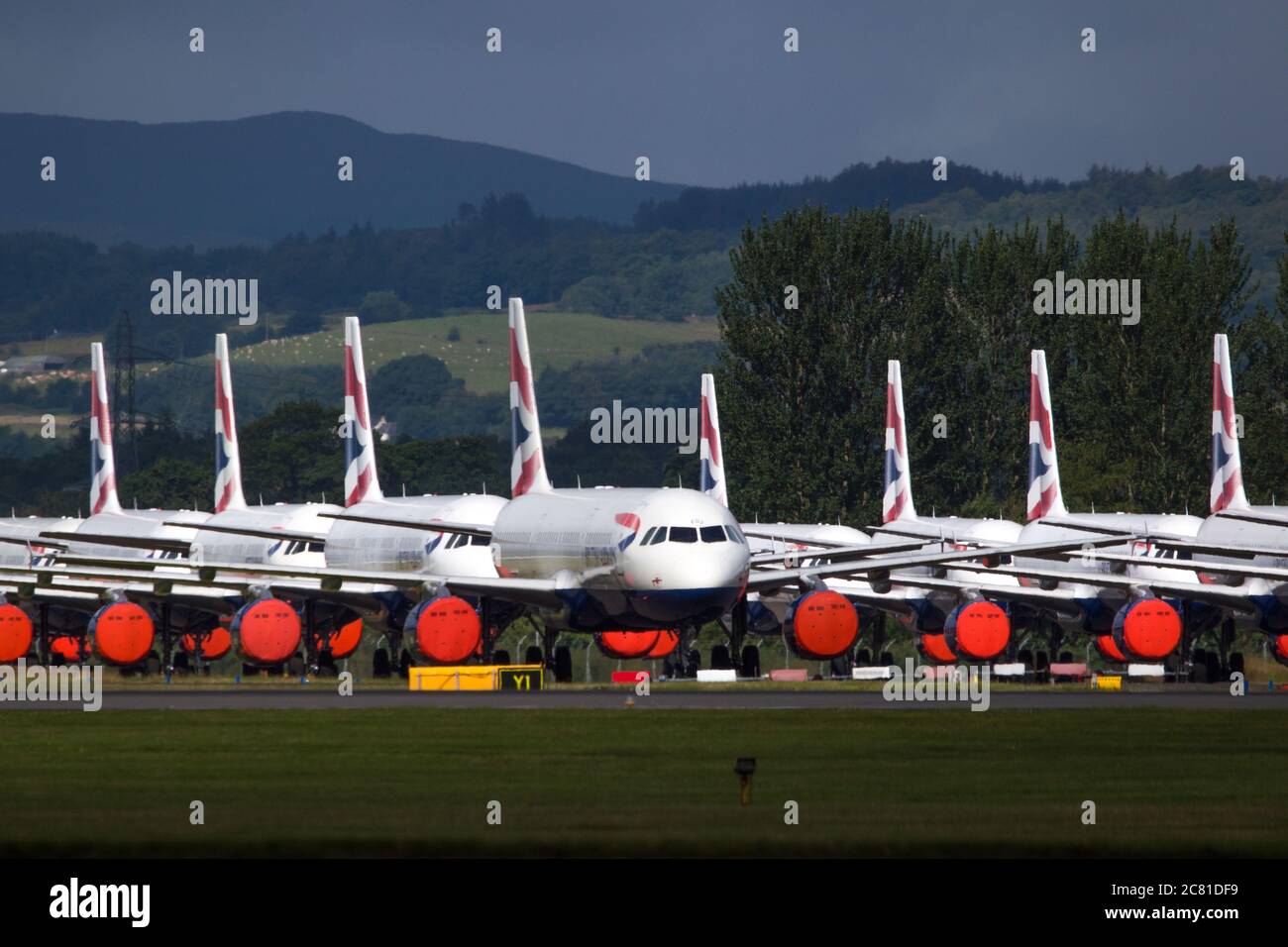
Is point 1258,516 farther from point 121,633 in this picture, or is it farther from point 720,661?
point 121,633

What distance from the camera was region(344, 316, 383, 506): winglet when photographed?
86500 millimetres

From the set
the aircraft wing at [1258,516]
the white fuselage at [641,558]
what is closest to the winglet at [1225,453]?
the aircraft wing at [1258,516]

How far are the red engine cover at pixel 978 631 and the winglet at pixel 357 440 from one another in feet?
69.6

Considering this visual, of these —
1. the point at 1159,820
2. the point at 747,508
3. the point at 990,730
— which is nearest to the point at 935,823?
the point at 1159,820

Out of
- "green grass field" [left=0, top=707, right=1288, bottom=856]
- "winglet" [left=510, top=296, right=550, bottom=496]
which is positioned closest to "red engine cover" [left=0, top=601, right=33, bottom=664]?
"winglet" [left=510, top=296, right=550, bottom=496]

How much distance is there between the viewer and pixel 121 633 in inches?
2756

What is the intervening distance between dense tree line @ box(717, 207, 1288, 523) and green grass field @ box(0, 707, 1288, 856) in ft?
219

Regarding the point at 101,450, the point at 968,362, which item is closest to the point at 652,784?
the point at 101,450

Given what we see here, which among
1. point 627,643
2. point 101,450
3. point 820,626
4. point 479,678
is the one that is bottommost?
point 479,678

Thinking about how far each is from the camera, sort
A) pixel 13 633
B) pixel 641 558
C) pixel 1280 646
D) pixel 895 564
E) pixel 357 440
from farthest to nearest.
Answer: pixel 357 440
pixel 1280 646
pixel 13 633
pixel 895 564
pixel 641 558

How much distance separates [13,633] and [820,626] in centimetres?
2395

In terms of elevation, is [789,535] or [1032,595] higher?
[789,535]

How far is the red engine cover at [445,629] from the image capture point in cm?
6362
